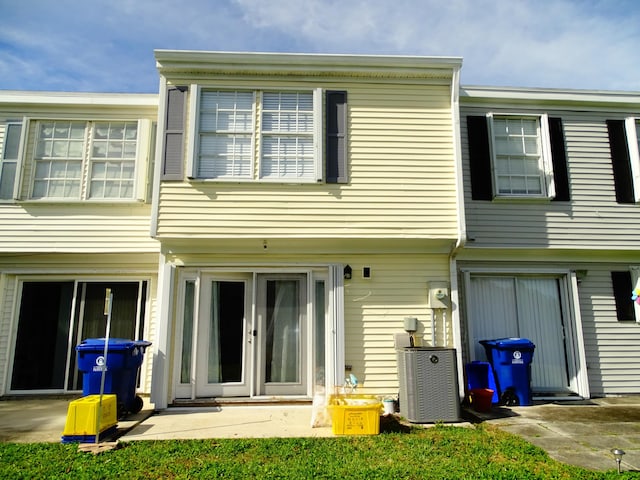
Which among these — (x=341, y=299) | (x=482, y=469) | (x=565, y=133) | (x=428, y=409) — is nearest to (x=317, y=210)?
(x=341, y=299)

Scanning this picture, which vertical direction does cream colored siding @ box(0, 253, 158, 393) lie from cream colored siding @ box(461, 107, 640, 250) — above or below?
below

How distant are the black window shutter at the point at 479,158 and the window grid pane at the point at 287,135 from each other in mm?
3097

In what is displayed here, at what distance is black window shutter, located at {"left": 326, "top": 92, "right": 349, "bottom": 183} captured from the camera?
23.4ft

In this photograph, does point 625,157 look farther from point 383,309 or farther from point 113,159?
point 113,159

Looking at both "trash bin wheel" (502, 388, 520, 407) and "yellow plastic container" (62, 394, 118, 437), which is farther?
"trash bin wheel" (502, 388, 520, 407)

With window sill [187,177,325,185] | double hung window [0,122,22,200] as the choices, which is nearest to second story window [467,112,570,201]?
window sill [187,177,325,185]

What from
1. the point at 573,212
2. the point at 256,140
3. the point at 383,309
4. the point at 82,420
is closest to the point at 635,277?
the point at 573,212

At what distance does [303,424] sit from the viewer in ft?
18.6

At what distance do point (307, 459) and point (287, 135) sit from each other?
4.99 meters

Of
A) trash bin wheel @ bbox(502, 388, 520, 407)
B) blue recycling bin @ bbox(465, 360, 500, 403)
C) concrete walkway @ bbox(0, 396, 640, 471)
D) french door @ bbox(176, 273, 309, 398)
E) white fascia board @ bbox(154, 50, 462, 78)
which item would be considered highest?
white fascia board @ bbox(154, 50, 462, 78)

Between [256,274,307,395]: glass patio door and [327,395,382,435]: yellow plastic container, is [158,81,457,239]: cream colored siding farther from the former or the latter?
[327,395,382,435]: yellow plastic container

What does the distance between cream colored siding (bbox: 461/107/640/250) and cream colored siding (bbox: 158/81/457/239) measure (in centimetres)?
104

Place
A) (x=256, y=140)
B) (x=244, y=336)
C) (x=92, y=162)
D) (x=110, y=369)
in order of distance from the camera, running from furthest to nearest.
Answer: (x=92, y=162), (x=256, y=140), (x=244, y=336), (x=110, y=369)

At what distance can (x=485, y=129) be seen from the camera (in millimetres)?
8156
